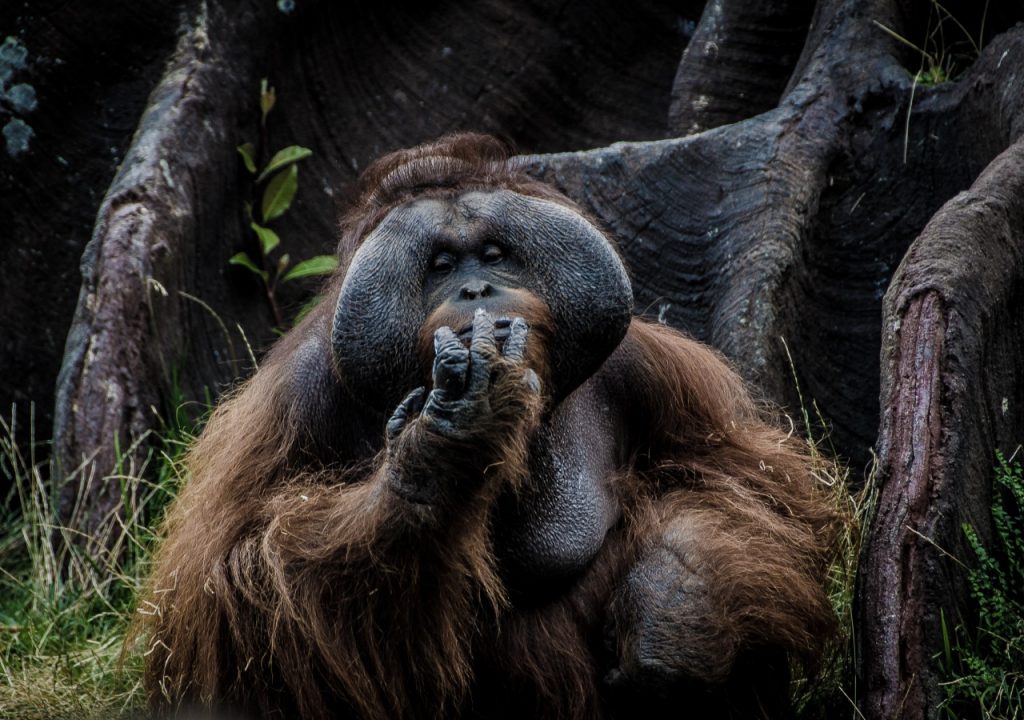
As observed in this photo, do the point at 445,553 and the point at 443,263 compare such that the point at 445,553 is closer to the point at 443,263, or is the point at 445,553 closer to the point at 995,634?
the point at 443,263

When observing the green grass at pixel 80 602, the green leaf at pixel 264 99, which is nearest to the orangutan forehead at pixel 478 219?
the green grass at pixel 80 602

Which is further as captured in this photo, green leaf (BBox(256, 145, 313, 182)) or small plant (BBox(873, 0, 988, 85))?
green leaf (BBox(256, 145, 313, 182))

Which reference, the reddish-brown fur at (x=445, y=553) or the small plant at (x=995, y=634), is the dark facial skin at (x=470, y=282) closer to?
the reddish-brown fur at (x=445, y=553)

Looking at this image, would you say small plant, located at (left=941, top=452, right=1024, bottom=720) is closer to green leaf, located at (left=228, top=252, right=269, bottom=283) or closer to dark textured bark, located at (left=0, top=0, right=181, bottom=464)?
green leaf, located at (left=228, top=252, right=269, bottom=283)

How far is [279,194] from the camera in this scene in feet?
14.6

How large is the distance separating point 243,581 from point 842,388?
1.98 meters

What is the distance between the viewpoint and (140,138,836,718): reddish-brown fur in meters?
2.46

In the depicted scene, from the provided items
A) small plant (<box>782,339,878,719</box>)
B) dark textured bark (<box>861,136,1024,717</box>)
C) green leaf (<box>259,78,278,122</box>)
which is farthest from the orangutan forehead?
green leaf (<box>259,78,278,122</box>)

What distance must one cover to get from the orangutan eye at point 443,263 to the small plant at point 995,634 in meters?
1.20

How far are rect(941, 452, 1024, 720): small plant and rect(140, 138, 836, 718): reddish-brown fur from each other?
0.98 ft

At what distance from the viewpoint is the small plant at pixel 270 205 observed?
14.3 ft

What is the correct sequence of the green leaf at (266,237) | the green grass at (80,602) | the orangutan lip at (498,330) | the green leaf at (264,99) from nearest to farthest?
the orangutan lip at (498,330) → the green grass at (80,602) → the green leaf at (266,237) → the green leaf at (264,99)

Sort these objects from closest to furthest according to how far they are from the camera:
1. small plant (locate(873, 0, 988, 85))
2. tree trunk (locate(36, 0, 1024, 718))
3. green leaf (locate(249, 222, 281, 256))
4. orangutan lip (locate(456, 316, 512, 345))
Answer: orangutan lip (locate(456, 316, 512, 345)), tree trunk (locate(36, 0, 1024, 718)), small plant (locate(873, 0, 988, 85)), green leaf (locate(249, 222, 281, 256))

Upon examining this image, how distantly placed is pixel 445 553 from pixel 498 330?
418 millimetres
